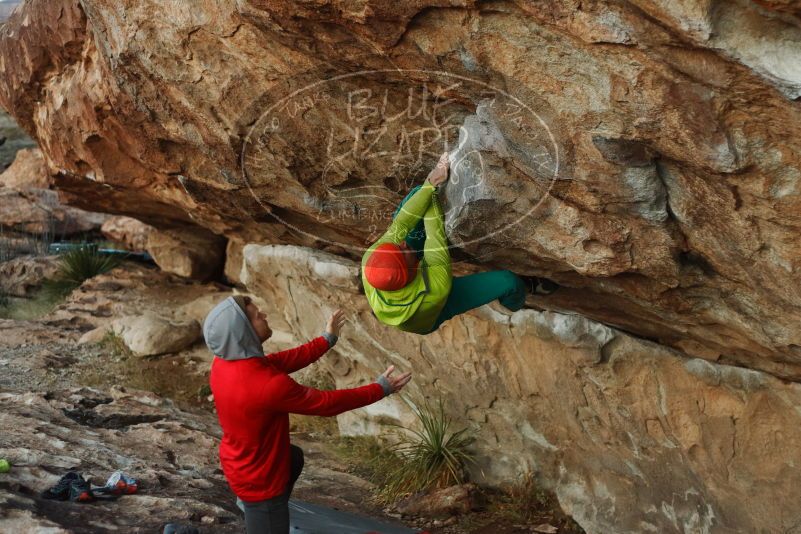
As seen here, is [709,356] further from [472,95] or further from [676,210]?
[472,95]

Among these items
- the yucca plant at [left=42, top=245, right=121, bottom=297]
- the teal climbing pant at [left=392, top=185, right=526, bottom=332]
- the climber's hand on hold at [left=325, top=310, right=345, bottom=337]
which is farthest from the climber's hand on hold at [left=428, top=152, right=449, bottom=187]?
the yucca plant at [left=42, top=245, right=121, bottom=297]

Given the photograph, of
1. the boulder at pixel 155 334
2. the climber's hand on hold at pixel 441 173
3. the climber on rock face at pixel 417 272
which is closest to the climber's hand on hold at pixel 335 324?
the climber on rock face at pixel 417 272

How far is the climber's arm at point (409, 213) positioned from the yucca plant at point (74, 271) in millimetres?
7899

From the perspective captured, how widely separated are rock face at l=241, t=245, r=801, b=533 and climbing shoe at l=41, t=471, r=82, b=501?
246 centimetres

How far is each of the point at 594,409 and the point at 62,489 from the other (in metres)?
3.43

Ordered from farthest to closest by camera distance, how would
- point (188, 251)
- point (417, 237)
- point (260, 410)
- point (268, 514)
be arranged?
point (188, 251), point (417, 237), point (268, 514), point (260, 410)

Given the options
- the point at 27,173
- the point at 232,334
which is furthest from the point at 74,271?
the point at 232,334

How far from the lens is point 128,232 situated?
41.9 ft

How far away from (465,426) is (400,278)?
9.37 ft

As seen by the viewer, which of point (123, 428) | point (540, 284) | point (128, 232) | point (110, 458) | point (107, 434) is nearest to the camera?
point (540, 284)

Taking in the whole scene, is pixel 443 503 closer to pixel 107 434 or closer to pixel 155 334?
pixel 107 434

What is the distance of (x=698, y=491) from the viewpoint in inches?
213

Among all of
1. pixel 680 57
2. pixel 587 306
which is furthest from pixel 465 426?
pixel 680 57

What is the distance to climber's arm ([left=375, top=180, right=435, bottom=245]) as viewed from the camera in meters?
4.48
